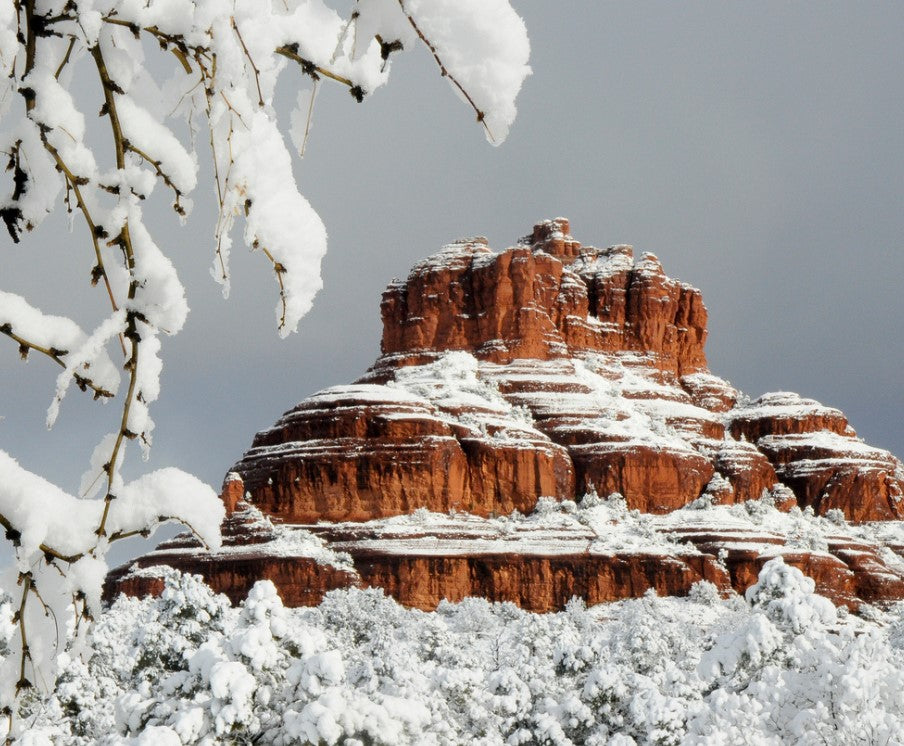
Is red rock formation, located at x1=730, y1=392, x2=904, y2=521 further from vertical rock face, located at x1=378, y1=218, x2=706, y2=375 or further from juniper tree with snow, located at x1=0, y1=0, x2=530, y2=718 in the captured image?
juniper tree with snow, located at x1=0, y1=0, x2=530, y2=718

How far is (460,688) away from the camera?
768 inches

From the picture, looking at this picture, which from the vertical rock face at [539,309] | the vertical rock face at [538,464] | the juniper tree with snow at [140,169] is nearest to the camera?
the juniper tree with snow at [140,169]

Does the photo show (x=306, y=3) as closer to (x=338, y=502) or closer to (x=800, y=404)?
(x=338, y=502)

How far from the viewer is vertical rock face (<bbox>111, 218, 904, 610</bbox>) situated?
49.5m

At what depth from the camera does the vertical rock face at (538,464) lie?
49.5 m

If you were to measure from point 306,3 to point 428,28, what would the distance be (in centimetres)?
28

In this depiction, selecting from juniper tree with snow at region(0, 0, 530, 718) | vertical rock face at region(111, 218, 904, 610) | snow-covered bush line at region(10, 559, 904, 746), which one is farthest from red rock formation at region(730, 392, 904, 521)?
juniper tree with snow at region(0, 0, 530, 718)

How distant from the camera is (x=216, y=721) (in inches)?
466

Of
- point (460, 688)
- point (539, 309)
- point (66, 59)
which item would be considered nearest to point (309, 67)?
point (66, 59)

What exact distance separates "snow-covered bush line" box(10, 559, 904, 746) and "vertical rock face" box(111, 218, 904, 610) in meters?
21.3

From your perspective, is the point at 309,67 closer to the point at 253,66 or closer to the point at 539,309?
the point at 253,66

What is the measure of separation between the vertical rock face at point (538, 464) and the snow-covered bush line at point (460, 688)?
69.9 feet

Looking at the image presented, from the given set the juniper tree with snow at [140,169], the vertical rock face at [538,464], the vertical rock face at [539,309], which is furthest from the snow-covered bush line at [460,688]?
the vertical rock face at [539,309]

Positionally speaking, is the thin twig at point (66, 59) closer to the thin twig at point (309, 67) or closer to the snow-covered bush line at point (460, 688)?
the thin twig at point (309, 67)
